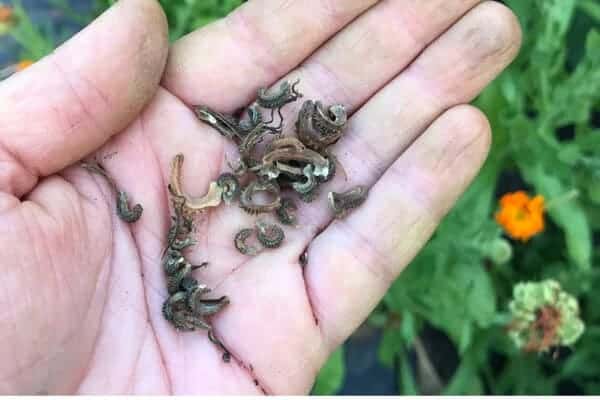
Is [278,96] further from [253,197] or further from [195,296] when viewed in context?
[195,296]

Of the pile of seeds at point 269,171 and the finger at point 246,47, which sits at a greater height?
the finger at point 246,47

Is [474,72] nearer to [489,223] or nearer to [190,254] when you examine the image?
[489,223]

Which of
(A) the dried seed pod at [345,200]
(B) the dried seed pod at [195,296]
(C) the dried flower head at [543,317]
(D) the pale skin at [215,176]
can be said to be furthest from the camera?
(C) the dried flower head at [543,317]

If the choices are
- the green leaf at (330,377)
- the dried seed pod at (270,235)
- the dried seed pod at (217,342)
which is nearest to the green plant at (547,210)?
the green leaf at (330,377)

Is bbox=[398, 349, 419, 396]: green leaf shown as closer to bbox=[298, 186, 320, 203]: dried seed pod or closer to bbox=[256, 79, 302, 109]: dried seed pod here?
bbox=[298, 186, 320, 203]: dried seed pod

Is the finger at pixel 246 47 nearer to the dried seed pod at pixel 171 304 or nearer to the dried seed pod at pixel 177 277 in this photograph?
the dried seed pod at pixel 177 277
